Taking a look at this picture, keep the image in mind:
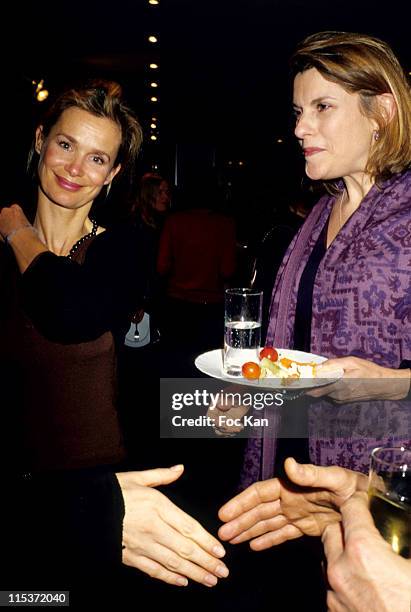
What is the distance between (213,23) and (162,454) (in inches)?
202

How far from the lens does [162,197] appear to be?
5.04m

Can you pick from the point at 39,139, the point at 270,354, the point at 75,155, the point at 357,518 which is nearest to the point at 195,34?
the point at 39,139

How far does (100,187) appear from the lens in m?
1.80

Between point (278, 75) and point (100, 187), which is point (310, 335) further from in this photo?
point (278, 75)

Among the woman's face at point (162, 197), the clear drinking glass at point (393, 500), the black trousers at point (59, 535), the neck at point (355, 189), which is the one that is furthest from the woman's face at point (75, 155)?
the woman's face at point (162, 197)

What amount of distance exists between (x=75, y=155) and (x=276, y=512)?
50.9 inches

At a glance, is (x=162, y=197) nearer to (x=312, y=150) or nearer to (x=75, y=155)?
(x=312, y=150)

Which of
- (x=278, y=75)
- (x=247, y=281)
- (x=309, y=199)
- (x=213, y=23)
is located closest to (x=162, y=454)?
(x=309, y=199)

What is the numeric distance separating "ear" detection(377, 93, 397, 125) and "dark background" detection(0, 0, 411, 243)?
0.73 metres

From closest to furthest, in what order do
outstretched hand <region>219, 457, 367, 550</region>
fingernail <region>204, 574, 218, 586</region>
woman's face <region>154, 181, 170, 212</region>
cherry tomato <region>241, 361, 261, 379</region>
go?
fingernail <region>204, 574, 218, 586</region>, outstretched hand <region>219, 457, 367, 550</region>, cherry tomato <region>241, 361, 261, 379</region>, woman's face <region>154, 181, 170, 212</region>

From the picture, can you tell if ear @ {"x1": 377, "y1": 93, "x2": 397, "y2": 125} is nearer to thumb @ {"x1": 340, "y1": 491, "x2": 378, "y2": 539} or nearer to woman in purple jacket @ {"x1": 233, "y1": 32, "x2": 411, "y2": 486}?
woman in purple jacket @ {"x1": 233, "y1": 32, "x2": 411, "y2": 486}

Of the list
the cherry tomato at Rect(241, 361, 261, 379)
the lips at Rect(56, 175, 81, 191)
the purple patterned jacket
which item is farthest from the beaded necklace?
the purple patterned jacket

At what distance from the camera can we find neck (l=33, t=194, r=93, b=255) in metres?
1.80

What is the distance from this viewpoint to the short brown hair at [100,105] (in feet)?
5.61
